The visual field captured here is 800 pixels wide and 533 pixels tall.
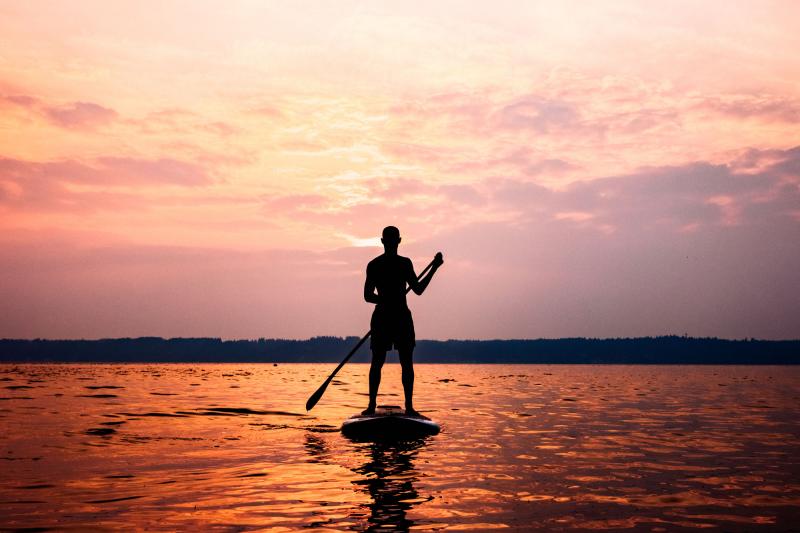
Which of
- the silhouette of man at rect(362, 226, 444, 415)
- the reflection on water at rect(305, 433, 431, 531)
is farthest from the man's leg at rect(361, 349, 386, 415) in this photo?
the reflection on water at rect(305, 433, 431, 531)

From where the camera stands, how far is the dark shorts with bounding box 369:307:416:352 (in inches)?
591

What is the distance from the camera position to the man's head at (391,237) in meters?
15.2

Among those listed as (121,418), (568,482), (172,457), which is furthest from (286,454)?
(121,418)

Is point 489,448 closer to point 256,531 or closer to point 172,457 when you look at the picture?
point 172,457

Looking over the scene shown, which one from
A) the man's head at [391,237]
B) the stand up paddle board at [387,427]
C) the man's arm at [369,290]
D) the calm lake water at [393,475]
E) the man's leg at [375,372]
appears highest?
the man's head at [391,237]

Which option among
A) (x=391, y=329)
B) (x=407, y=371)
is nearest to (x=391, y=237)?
(x=391, y=329)

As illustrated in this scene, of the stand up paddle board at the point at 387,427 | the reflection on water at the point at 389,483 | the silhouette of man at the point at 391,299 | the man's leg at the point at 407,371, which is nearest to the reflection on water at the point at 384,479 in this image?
the reflection on water at the point at 389,483

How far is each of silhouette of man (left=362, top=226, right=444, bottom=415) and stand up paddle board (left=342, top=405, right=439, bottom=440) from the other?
1.28 feet

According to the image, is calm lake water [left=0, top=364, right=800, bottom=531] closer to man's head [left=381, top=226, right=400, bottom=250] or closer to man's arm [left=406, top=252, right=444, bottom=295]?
man's arm [left=406, top=252, right=444, bottom=295]

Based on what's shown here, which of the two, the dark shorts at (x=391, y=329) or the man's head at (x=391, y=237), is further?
the man's head at (x=391, y=237)

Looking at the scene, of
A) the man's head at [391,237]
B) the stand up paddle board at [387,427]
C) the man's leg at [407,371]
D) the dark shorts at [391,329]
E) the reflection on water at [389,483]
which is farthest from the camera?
the man's head at [391,237]

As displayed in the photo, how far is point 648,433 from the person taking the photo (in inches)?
680

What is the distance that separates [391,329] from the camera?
15109 mm

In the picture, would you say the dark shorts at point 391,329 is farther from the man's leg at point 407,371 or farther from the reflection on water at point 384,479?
the reflection on water at point 384,479
